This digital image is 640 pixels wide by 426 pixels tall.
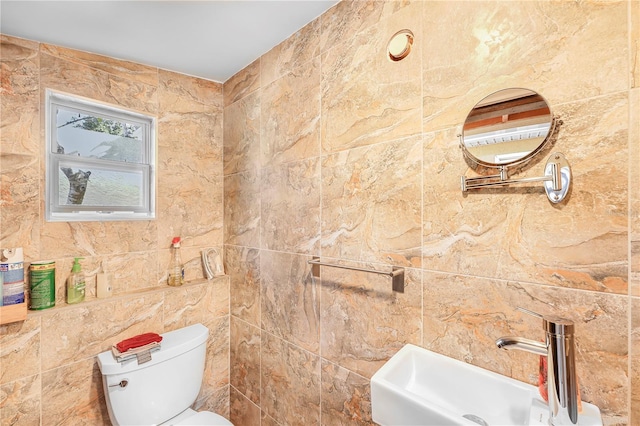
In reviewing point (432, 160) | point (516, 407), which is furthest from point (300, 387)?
point (432, 160)

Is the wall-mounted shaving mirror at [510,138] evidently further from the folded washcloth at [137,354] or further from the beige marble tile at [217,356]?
the beige marble tile at [217,356]

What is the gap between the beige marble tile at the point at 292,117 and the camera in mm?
1379

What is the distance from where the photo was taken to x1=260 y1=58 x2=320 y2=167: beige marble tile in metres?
1.38

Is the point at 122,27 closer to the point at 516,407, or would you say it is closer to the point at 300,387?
the point at 300,387

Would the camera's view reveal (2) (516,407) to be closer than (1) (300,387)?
Yes

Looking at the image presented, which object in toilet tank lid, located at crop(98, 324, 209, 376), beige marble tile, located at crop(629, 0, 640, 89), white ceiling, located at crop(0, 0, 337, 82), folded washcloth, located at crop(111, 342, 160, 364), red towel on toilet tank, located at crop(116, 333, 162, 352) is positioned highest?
white ceiling, located at crop(0, 0, 337, 82)

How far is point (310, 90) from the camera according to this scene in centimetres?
139

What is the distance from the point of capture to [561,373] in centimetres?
67

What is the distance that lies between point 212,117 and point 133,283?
1140 millimetres

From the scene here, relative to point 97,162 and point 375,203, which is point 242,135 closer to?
point 97,162

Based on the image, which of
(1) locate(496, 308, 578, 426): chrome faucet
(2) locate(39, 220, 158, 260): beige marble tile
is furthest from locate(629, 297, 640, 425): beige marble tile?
(2) locate(39, 220, 158, 260): beige marble tile

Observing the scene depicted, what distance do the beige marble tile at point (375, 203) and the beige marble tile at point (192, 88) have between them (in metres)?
1.12

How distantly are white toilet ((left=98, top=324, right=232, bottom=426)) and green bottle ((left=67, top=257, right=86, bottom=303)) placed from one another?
31 cm

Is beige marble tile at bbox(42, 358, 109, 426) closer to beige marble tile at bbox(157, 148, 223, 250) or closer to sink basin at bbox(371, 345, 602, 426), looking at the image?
beige marble tile at bbox(157, 148, 223, 250)
